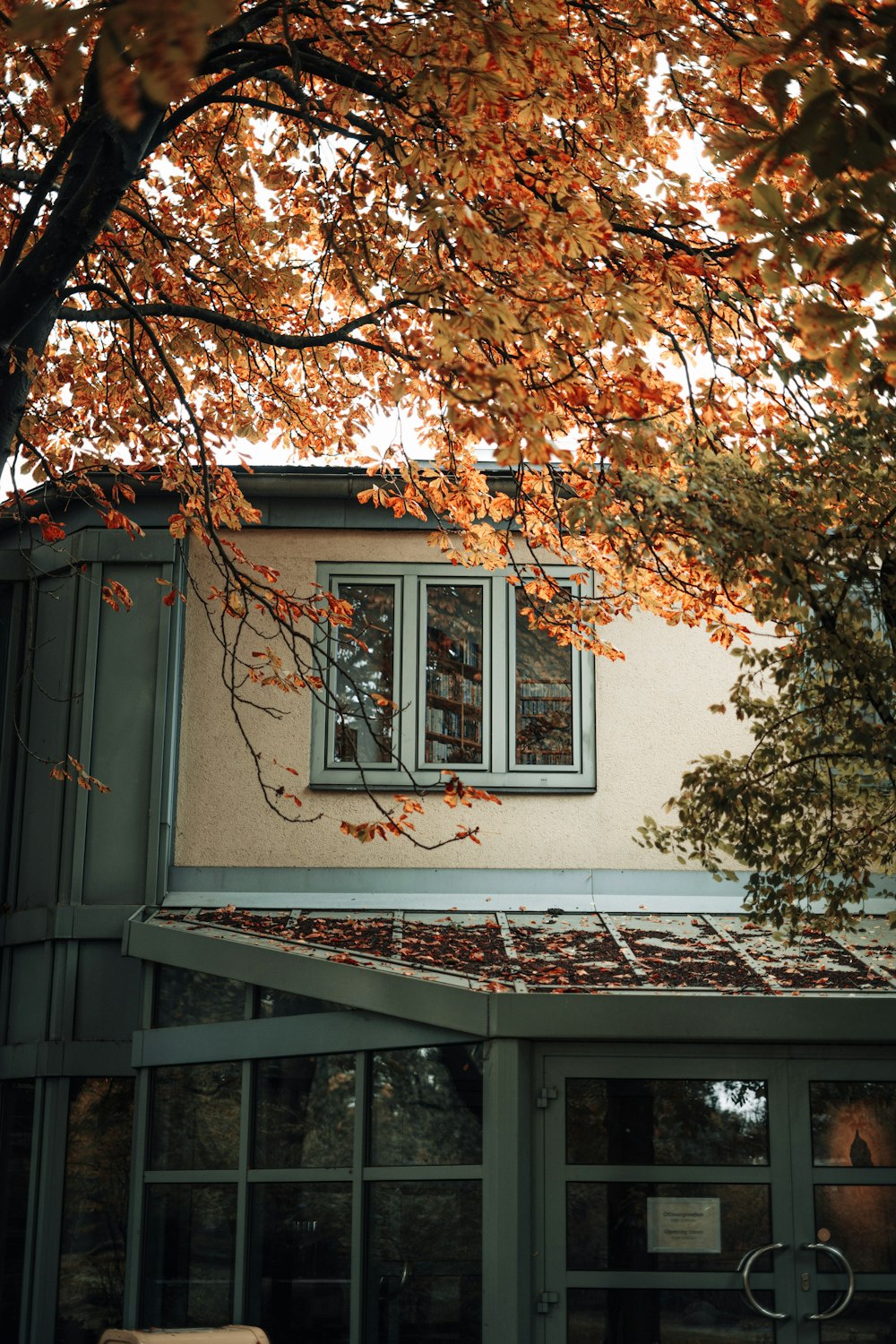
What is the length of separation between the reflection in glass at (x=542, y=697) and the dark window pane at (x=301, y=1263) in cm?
402

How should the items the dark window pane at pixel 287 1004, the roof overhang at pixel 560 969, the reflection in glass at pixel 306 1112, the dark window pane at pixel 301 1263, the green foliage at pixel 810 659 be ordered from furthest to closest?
the dark window pane at pixel 287 1004, the reflection in glass at pixel 306 1112, the dark window pane at pixel 301 1263, the roof overhang at pixel 560 969, the green foliage at pixel 810 659

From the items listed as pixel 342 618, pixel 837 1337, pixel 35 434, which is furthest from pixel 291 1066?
pixel 35 434

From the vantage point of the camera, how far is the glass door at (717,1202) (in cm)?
806

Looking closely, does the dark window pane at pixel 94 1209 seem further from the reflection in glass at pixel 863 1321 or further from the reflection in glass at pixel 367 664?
the reflection in glass at pixel 863 1321

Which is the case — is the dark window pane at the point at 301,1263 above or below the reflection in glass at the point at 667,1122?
below

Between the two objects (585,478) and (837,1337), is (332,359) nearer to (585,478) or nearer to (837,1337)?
(585,478)

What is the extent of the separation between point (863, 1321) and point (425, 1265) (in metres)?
2.55

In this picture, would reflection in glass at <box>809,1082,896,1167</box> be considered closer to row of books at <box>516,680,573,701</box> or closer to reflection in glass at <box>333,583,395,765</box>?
row of books at <box>516,680,573,701</box>

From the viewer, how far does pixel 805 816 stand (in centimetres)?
823

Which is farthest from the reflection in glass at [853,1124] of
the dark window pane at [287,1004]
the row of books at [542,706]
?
the row of books at [542,706]

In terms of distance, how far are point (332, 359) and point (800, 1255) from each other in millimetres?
6686

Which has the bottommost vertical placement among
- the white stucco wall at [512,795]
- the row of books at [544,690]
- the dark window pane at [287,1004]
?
the dark window pane at [287,1004]

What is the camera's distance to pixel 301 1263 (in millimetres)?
8680

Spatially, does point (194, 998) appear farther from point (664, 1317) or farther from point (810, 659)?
point (810, 659)
